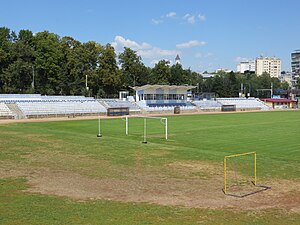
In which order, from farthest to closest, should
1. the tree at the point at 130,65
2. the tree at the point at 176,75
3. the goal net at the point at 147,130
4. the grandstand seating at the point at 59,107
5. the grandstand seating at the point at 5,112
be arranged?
the tree at the point at 176,75 < the tree at the point at 130,65 < the grandstand seating at the point at 59,107 < the grandstand seating at the point at 5,112 < the goal net at the point at 147,130

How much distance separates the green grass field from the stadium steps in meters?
29.0

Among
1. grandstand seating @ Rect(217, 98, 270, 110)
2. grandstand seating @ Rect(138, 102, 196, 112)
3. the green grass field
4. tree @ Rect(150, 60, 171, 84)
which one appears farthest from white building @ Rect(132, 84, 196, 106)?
the green grass field

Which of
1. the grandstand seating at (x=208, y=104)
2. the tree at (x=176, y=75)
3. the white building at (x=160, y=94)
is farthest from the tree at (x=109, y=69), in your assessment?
the tree at (x=176, y=75)

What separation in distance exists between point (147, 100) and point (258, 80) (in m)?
99.5

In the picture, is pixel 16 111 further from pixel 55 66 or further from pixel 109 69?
pixel 109 69

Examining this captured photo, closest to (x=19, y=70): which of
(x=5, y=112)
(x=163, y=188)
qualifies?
(x=5, y=112)

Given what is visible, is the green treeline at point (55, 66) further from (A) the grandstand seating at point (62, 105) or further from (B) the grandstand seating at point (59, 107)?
(B) the grandstand seating at point (59, 107)

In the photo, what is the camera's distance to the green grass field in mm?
10266

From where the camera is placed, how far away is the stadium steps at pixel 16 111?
53844 mm

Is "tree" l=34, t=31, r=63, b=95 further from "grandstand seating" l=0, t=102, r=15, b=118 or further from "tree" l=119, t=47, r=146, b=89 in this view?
"grandstand seating" l=0, t=102, r=15, b=118

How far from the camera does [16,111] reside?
5541cm

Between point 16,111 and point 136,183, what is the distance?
45.6 meters

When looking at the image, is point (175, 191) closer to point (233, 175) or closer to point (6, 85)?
point (233, 175)

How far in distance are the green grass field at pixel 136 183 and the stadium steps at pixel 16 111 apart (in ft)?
95.0
